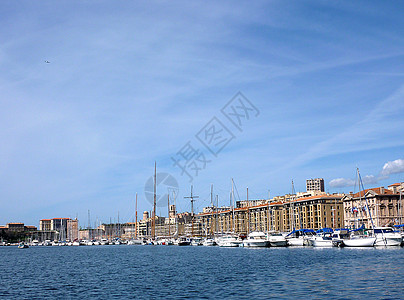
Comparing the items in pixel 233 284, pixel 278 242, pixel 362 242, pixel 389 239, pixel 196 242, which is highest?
pixel 233 284

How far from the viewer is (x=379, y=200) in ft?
621

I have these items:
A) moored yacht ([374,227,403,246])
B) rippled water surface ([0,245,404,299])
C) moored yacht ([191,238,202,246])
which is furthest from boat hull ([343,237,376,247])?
moored yacht ([191,238,202,246])

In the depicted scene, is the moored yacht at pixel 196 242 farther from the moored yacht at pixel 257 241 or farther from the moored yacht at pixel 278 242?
the moored yacht at pixel 278 242


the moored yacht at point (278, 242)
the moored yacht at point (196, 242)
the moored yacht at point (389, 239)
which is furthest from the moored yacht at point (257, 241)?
the moored yacht at point (196, 242)

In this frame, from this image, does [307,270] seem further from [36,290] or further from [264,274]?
[36,290]

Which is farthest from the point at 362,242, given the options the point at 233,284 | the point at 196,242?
the point at 196,242

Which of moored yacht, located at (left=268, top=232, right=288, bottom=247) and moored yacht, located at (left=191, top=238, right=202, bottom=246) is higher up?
moored yacht, located at (left=268, top=232, right=288, bottom=247)

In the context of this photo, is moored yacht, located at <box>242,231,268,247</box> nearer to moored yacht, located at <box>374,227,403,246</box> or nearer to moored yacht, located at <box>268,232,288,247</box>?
moored yacht, located at <box>268,232,288,247</box>

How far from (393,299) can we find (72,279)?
121 feet

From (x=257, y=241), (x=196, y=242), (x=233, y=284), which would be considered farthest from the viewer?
(x=196, y=242)

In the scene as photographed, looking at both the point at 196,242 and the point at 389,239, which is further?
the point at 196,242

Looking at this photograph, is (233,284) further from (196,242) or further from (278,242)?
(196,242)

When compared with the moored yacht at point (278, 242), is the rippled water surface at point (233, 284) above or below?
above

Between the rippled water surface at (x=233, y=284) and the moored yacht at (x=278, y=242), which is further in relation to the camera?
the moored yacht at (x=278, y=242)
